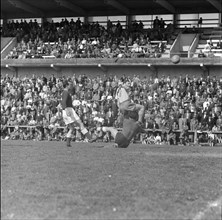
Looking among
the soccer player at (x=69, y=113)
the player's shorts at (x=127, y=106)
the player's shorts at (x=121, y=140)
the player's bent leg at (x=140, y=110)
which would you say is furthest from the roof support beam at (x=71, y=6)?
the player's shorts at (x=121, y=140)

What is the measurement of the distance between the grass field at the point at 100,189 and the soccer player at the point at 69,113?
0.81 m

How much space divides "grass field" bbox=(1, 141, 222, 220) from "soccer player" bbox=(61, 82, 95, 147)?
31.7 inches

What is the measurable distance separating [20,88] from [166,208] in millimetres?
1952

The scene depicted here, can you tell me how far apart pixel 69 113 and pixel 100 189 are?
3.94m

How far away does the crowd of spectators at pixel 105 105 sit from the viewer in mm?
6074

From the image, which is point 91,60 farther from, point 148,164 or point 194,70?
point 194,70

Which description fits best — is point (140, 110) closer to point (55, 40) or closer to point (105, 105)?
point (105, 105)

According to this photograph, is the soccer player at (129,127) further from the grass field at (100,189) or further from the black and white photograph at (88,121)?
the grass field at (100,189)

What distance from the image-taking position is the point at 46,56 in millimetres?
7285

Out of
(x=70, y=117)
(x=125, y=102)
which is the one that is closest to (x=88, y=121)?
(x=70, y=117)

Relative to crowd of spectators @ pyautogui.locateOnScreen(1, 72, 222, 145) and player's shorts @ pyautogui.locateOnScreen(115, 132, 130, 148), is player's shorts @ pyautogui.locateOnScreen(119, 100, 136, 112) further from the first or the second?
player's shorts @ pyautogui.locateOnScreen(115, 132, 130, 148)

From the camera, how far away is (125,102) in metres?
9.33

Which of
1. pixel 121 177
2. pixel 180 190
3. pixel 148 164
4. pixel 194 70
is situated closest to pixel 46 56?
pixel 121 177

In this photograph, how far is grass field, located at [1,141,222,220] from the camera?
3.94 m
